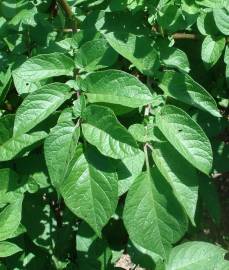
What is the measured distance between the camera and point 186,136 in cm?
128

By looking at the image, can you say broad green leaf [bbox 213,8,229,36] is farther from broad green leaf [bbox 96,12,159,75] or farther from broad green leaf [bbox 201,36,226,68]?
broad green leaf [bbox 96,12,159,75]

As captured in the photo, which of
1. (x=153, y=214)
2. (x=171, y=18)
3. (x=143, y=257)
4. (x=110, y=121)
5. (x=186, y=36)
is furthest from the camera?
(x=143, y=257)

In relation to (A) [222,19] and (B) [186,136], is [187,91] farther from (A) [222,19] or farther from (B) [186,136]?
(A) [222,19]

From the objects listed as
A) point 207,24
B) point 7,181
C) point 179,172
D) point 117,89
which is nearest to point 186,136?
point 179,172

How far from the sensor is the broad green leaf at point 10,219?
1443mm

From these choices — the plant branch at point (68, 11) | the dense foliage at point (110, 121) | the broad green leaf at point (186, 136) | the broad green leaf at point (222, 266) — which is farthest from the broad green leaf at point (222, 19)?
the broad green leaf at point (222, 266)

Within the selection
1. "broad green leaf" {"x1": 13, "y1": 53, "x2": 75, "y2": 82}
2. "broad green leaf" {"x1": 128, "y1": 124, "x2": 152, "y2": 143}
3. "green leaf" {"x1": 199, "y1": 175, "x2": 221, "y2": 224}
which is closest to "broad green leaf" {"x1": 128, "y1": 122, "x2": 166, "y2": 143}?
"broad green leaf" {"x1": 128, "y1": 124, "x2": 152, "y2": 143}

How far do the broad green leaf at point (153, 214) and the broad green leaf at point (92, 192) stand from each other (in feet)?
0.26

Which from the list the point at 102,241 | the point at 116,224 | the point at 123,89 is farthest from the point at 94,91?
the point at 116,224

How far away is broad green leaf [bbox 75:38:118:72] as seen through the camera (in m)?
1.32

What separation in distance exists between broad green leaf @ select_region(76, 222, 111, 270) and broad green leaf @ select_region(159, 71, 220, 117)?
0.70m

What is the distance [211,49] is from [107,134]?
0.52m

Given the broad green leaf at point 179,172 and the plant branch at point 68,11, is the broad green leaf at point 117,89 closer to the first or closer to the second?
the broad green leaf at point 179,172

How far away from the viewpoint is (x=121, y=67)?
1690 mm
